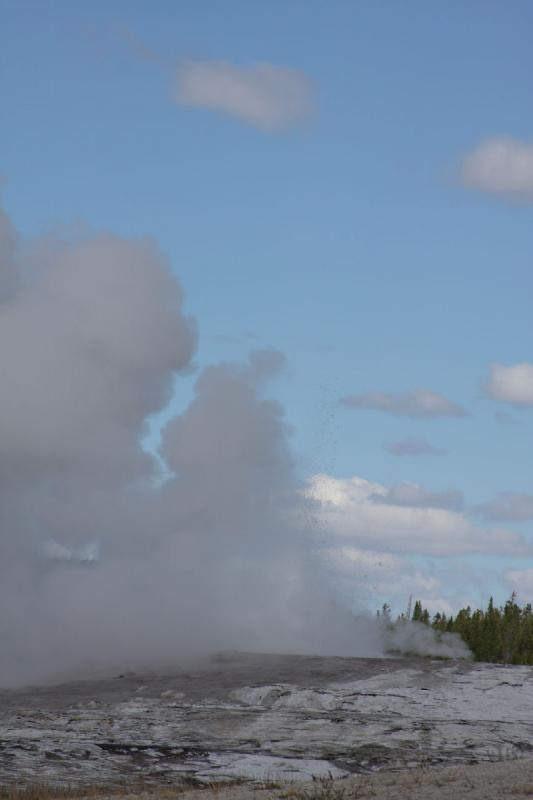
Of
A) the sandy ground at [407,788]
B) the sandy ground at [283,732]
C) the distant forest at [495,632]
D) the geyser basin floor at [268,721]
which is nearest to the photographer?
the sandy ground at [407,788]

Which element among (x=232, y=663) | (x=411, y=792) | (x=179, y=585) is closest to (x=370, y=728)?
(x=411, y=792)

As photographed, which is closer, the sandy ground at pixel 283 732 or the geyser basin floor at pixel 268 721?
the sandy ground at pixel 283 732

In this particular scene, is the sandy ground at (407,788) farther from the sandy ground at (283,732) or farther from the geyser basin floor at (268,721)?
the geyser basin floor at (268,721)

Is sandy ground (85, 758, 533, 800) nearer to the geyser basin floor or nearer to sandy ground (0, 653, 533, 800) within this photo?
sandy ground (0, 653, 533, 800)

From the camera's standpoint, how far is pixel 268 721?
107 feet

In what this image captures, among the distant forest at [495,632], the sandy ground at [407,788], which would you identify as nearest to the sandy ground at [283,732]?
the sandy ground at [407,788]

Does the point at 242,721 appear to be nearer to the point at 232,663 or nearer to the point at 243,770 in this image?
the point at 243,770

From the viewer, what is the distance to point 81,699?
38250 mm

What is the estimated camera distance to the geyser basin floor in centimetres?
2773

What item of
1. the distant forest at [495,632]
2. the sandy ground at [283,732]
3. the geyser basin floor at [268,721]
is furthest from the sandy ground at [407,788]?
the distant forest at [495,632]

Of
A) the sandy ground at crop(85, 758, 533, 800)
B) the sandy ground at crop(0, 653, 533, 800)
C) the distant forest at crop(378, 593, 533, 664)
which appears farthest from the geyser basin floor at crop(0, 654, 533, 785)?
the distant forest at crop(378, 593, 533, 664)

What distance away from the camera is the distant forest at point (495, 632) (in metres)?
107

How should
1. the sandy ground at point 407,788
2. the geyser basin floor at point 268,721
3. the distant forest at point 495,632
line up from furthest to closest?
the distant forest at point 495,632 → the geyser basin floor at point 268,721 → the sandy ground at point 407,788

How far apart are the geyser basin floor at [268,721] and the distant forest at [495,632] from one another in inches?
2562
